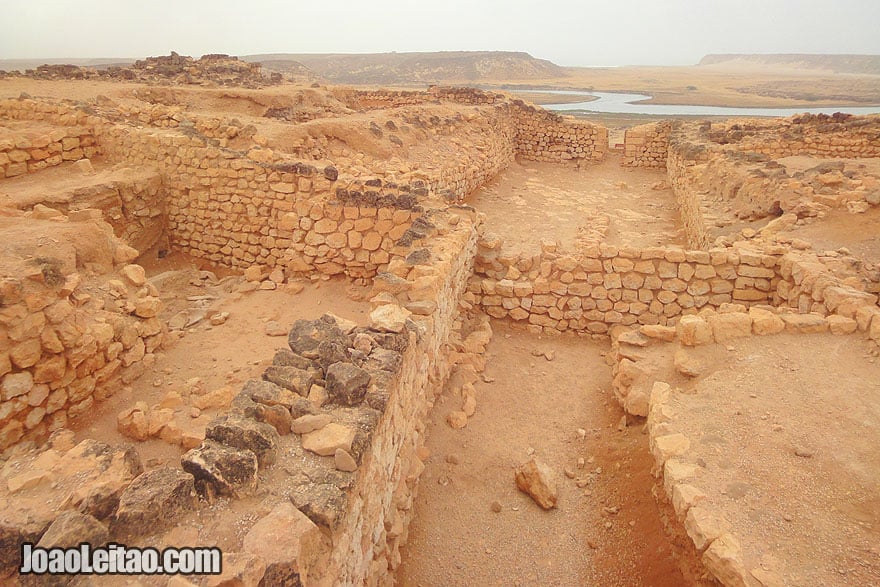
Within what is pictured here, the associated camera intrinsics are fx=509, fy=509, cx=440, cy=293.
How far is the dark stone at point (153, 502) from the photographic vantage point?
6.54ft

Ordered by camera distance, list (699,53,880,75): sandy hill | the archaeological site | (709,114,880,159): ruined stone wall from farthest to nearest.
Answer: (699,53,880,75): sandy hill → (709,114,880,159): ruined stone wall → the archaeological site

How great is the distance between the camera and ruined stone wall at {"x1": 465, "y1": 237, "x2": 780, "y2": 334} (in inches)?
248

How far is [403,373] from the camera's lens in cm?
359

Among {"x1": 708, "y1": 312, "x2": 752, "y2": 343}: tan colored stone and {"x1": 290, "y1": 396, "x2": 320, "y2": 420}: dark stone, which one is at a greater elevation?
{"x1": 290, "y1": 396, "x2": 320, "y2": 420}: dark stone

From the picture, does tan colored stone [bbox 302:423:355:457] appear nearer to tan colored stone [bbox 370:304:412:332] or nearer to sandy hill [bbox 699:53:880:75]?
tan colored stone [bbox 370:304:412:332]

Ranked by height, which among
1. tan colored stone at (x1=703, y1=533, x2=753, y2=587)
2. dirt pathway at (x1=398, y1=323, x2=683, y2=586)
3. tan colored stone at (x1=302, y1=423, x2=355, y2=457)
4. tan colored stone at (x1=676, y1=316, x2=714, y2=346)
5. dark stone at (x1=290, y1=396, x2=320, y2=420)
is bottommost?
dirt pathway at (x1=398, y1=323, x2=683, y2=586)

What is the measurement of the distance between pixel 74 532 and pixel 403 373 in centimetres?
206

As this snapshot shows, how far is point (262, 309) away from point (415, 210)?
2.08 metres

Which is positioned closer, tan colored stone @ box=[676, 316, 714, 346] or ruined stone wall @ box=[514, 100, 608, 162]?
tan colored stone @ box=[676, 316, 714, 346]

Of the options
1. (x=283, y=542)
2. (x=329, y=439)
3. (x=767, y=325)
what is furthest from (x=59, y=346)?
(x=767, y=325)

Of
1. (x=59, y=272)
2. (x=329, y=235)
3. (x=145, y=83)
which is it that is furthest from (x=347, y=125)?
(x=145, y=83)

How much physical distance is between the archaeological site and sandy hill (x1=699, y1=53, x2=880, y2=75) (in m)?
105

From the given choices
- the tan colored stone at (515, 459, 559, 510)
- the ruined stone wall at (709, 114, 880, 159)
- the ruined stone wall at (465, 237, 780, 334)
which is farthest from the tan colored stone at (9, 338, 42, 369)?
the ruined stone wall at (709, 114, 880, 159)

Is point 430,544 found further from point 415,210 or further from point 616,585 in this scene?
point 415,210
